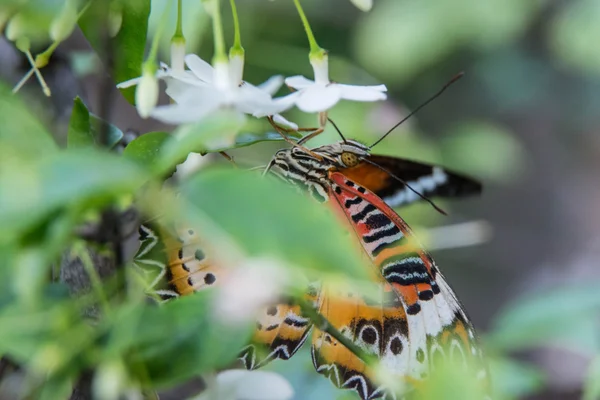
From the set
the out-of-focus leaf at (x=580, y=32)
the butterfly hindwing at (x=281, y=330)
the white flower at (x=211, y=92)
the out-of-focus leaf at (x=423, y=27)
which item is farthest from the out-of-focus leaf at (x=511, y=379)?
the out-of-focus leaf at (x=580, y=32)

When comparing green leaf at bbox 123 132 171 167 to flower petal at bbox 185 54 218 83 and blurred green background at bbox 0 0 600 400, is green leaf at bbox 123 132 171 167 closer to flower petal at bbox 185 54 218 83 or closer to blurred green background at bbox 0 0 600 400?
flower petal at bbox 185 54 218 83

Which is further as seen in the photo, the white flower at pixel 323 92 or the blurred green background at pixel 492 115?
the blurred green background at pixel 492 115

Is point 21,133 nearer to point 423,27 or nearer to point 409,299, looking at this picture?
point 409,299

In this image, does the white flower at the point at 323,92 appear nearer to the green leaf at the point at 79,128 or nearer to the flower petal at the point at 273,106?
the flower petal at the point at 273,106

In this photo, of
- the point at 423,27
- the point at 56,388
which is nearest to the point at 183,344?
the point at 56,388

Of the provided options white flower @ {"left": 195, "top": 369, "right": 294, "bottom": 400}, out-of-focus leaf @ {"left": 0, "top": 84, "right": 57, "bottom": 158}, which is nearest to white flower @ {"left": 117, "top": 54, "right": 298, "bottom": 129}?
out-of-focus leaf @ {"left": 0, "top": 84, "right": 57, "bottom": 158}

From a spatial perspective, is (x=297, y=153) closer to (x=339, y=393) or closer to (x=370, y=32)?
(x=339, y=393)
